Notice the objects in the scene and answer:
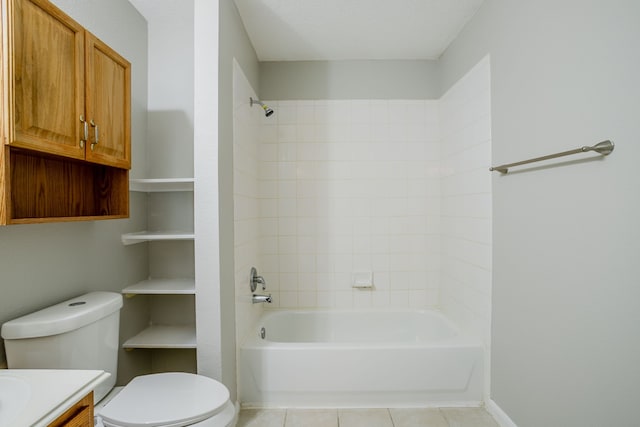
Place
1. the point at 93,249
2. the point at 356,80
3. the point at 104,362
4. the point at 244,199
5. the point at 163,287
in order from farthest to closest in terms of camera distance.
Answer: the point at 356,80 → the point at 244,199 → the point at 163,287 → the point at 93,249 → the point at 104,362

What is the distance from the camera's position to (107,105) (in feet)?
5.04

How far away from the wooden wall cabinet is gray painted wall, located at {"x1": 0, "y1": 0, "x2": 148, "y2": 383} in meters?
0.11

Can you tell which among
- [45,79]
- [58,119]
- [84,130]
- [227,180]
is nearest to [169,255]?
[227,180]

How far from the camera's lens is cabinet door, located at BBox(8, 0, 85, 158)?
1064 mm

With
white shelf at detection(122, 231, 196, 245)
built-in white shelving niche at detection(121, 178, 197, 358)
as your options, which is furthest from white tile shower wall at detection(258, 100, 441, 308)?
white shelf at detection(122, 231, 196, 245)

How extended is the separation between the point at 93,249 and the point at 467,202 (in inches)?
87.3

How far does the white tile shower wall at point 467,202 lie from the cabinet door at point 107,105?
1.96 metres

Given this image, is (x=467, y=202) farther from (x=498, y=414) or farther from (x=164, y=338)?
(x=164, y=338)

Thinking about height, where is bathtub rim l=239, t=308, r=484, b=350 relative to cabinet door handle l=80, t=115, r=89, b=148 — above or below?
below

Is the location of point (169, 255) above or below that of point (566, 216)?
below

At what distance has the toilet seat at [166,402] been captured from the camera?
125 centimetres

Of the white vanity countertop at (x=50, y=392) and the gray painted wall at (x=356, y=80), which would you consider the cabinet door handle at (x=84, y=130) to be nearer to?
the white vanity countertop at (x=50, y=392)

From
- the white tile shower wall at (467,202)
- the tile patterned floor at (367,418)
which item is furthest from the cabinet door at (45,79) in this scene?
the white tile shower wall at (467,202)

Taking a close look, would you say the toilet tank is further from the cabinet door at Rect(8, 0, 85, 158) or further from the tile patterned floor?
the tile patterned floor
